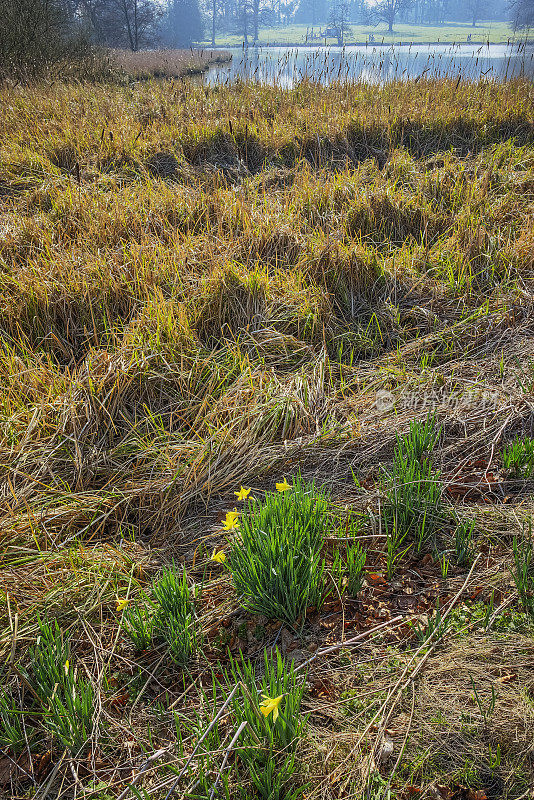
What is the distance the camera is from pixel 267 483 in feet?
8.06

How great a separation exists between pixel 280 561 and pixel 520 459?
1.32 meters

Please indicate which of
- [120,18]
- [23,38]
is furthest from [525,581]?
[120,18]

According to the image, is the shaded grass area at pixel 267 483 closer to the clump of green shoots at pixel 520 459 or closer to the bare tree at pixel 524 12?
the clump of green shoots at pixel 520 459

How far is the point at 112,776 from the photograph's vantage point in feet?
4.65

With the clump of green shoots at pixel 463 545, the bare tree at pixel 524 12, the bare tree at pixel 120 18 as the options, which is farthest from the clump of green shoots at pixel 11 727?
the bare tree at pixel 524 12

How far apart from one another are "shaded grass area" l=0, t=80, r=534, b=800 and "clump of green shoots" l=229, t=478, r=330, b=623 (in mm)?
14

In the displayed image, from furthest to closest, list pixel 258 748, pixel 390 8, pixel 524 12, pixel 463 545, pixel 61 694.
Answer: pixel 390 8 → pixel 524 12 → pixel 463 545 → pixel 61 694 → pixel 258 748

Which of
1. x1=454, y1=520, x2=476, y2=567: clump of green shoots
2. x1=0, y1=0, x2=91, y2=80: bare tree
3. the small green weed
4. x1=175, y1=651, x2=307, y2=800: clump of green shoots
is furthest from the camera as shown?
x1=0, y1=0, x2=91, y2=80: bare tree

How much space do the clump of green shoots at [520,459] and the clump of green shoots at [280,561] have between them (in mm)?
1041

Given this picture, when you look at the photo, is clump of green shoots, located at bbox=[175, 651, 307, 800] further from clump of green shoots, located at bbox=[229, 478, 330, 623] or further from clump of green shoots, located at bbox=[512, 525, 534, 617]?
clump of green shoots, located at bbox=[512, 525, 534, 617]

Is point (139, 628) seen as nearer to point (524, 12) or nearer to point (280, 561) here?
point (280, 561)

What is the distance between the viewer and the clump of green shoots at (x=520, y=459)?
7.42ft

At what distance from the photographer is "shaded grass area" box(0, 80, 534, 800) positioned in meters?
1.42

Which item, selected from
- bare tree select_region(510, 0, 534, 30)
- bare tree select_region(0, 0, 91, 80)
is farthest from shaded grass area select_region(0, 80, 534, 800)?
bare tree select_region(510, 0, 534, 30)
